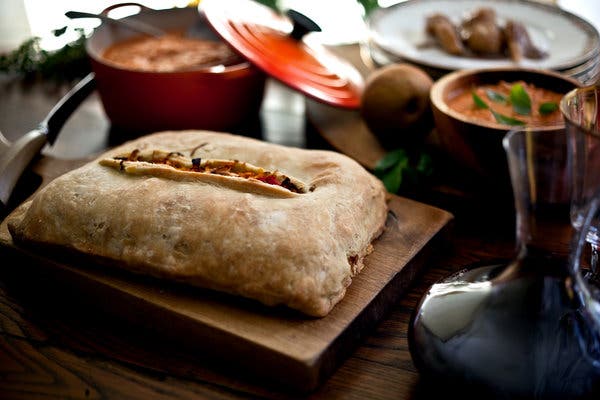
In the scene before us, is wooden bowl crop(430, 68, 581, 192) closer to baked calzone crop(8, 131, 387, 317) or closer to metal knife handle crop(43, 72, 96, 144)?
baked calzone crop(8, 131, 387, 317)

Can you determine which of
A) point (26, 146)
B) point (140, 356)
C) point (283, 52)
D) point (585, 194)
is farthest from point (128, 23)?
point (585, 194)

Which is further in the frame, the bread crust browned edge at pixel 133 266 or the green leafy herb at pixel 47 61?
the green leafy herb at pixel 47 61

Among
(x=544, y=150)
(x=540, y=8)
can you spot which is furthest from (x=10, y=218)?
(x=540, y=8)

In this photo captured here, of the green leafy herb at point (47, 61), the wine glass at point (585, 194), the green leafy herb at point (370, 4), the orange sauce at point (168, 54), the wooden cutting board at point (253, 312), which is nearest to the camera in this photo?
the wine glass at point (585, 194)

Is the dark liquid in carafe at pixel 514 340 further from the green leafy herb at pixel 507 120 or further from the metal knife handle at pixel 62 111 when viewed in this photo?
the metal knife handle at pixel 62 111

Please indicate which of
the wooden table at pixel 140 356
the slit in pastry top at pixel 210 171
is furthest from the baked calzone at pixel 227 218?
the wooden table at pixel 140 356

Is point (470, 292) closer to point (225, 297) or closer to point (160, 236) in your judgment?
point (225, 297)

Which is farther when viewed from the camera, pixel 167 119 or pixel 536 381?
pixel 167 119
